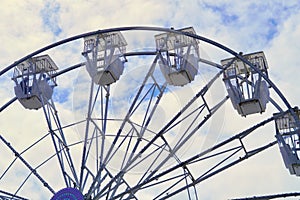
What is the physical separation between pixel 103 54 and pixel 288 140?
19.4ft

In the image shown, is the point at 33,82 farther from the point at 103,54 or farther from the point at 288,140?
the point at 288,140

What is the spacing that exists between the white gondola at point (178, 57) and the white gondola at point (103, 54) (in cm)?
123

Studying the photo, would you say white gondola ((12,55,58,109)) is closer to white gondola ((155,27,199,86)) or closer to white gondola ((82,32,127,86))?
white gondola ((82,32,127,86))

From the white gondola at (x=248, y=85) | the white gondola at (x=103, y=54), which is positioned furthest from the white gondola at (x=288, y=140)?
the white gondola at (x=103, y=54)

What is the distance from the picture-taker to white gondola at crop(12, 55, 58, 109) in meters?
21.8

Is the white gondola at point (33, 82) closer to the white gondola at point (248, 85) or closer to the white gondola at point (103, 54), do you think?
the white gondola at point (103, 54)

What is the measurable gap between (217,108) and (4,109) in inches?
278

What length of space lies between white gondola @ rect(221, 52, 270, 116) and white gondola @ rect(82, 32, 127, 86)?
10.5 feet

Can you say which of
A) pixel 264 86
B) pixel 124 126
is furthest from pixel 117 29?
pixel 264 86

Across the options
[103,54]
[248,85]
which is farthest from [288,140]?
[103,54]

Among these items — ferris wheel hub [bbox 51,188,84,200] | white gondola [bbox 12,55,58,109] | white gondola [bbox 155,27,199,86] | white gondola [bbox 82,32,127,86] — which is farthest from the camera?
white gondola [bbox 12,55,58,109]

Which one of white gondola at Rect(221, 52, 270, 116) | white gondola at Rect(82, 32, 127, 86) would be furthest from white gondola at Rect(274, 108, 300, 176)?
white gondola at Rect(82, 32, 127, 86)

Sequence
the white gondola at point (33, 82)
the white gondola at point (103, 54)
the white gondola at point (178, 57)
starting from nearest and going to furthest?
the white gondola at point (178, 57)
the white gondola at point (103, 54)
the white gondola at point (33, 82)

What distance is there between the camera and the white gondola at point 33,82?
21812mm
